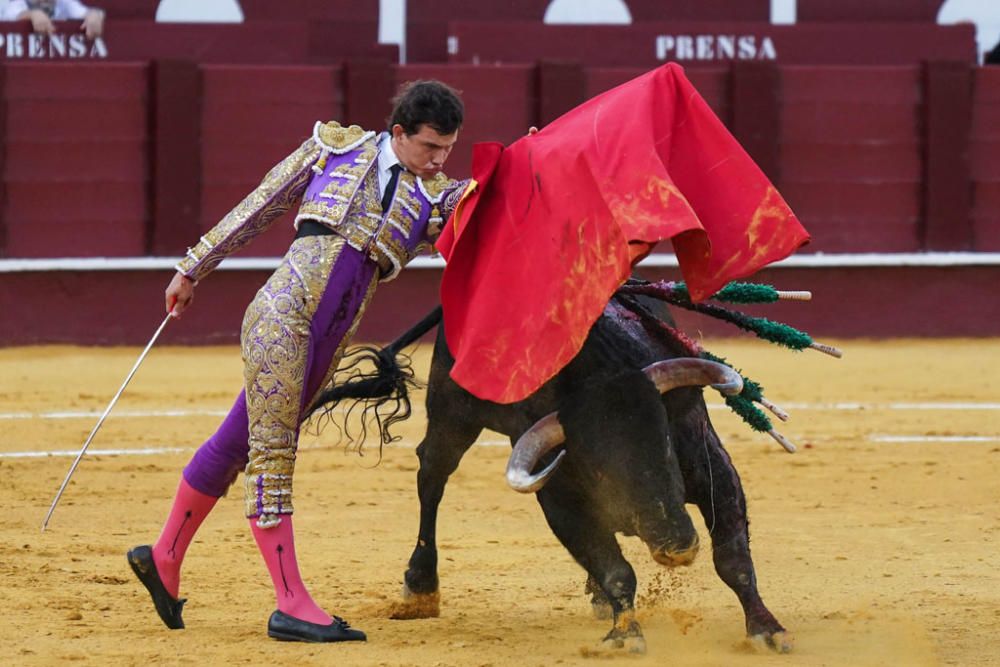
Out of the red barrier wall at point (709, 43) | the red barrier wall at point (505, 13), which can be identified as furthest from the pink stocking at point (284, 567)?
the red barrier wall at point (505, 13)

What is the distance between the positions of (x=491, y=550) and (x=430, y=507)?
49 centimetres

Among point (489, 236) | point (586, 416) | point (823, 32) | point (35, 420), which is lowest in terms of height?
point (35, 420)

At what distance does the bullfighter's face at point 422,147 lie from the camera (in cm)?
296

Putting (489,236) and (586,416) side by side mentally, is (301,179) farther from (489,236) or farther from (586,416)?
(586,416)

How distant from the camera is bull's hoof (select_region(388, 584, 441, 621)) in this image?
3.33 m

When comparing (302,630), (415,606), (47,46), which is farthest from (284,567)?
(47,46)

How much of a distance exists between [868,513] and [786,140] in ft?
15.0

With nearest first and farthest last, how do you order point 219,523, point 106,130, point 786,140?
1. point 219,523
2. point 106,130
3. point 786,140

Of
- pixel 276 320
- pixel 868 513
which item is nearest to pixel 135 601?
pixel 276 320

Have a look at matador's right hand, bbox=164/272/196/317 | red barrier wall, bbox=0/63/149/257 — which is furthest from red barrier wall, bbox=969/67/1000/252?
matador's right hand, bbox=164/272/196/317

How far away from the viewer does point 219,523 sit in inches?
169

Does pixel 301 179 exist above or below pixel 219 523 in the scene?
above

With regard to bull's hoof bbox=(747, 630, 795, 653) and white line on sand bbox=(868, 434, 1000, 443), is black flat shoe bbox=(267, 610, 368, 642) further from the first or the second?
white line on sand bbox=(868, 434, 1000, 443)

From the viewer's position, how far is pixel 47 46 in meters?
8.18
